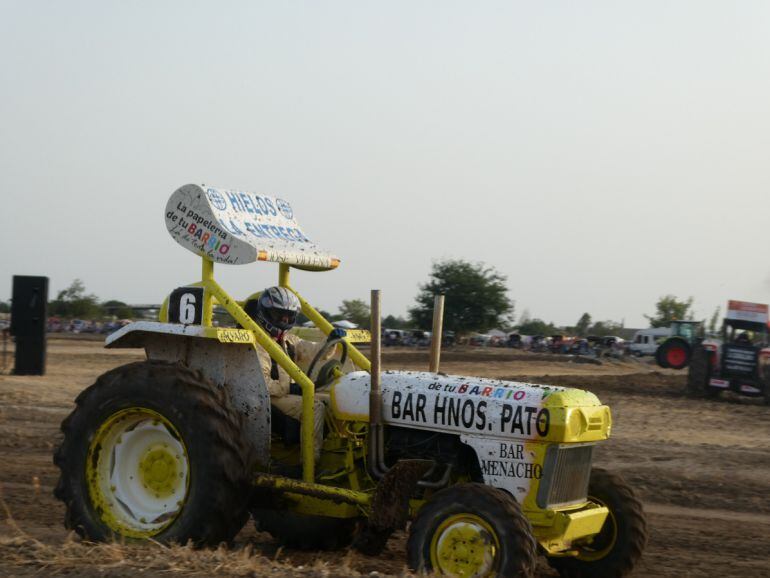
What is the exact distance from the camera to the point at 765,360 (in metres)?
22.7

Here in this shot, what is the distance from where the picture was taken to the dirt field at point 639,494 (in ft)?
18.9

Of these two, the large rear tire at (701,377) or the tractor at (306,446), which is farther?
the large rear tire at (701,377)

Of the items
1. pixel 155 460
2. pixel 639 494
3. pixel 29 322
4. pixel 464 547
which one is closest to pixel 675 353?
pixel 29 322

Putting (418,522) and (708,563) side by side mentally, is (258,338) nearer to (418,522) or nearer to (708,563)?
(418,522)

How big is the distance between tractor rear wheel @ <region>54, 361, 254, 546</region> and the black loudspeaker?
15.1m

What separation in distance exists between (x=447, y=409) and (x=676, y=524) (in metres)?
3.49

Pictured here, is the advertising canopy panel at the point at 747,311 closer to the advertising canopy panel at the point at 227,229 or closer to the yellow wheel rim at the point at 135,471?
the advertising canopy panel at the point at 227,229

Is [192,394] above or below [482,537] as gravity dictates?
above

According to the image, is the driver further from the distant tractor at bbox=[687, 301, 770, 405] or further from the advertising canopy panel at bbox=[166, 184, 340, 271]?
the distant tractor at bbox=[687, 301, 770, 405]

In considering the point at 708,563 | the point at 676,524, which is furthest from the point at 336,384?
the point at 676,524

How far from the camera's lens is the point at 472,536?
592 cm

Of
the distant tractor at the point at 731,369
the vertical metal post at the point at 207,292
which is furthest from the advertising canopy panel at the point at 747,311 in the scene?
the vertical metal post at the point at 207,292

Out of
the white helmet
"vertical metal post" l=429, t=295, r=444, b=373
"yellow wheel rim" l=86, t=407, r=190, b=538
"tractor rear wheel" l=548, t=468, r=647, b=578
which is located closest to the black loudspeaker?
the white helmet

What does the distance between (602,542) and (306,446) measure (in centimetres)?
207
